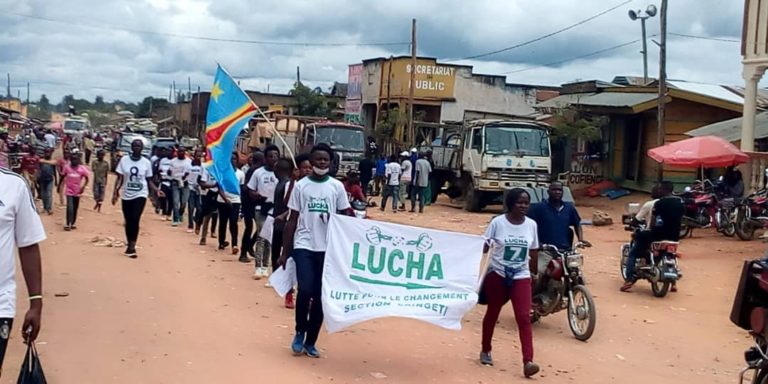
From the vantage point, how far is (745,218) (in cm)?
1916

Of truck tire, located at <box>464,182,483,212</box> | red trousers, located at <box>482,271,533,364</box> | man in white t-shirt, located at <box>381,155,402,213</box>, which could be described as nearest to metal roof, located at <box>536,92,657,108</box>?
truck tire, located at <box>464,182,483,212</box>

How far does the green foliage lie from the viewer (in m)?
29.5

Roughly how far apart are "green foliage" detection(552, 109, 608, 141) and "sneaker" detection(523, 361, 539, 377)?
2252cm

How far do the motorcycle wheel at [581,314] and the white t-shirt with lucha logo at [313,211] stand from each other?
320 centimetres

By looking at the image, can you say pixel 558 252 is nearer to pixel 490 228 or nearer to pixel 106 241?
pixel 490 228

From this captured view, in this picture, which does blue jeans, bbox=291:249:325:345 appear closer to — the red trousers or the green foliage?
the red trousers

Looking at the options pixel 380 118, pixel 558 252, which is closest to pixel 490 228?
pixel 558 252

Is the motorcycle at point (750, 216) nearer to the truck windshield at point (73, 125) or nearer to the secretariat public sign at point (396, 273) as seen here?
the secretariat public sign at point (396, 273)

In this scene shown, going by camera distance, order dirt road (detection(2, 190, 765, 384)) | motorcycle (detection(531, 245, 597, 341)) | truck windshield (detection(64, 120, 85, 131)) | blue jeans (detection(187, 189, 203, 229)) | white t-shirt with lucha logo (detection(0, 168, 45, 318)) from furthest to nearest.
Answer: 1. truck windshield (detection(64, 120, 85, 131))
2. blue jeans (detection(187, 189, 203, 229))
3. motorcycle (detection(531, 245, 597, 341))
4. dirt road (detection(2, 190, 765, 384))
5. white t-shirt with lucha logo (detection(0, 168, 45, 318))

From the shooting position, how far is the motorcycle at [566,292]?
31.8 ft

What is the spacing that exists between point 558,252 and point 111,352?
15.5ft

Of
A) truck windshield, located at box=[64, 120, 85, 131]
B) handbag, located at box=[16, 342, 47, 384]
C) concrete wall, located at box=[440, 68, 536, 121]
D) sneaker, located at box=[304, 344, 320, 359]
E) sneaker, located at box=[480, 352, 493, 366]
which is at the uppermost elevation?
concrete wall, located at box=[440, 68, 536, 121]

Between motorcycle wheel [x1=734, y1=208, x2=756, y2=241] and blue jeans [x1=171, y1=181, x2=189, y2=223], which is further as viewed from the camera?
motorcycle wheel [x1=734, y1=208, x2=756, y2=241]

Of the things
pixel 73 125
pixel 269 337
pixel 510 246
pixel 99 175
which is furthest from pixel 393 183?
pixel 73 125
